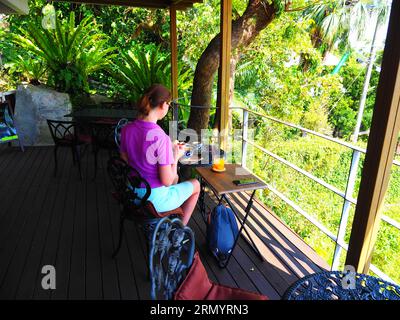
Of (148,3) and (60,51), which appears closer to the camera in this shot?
(148,3)

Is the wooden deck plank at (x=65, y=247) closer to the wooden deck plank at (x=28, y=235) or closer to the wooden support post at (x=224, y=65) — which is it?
the wooden deck plank at (x=28, y=235)

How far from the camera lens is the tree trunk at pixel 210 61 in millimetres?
4594

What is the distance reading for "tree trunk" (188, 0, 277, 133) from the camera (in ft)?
15.1

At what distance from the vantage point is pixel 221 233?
2.15 meters

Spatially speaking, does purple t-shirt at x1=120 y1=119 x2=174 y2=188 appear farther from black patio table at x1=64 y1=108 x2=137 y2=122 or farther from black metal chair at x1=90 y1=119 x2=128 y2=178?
black patio table at x1=64 y1=108 x2=137 y2=122

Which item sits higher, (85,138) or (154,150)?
(154,150)

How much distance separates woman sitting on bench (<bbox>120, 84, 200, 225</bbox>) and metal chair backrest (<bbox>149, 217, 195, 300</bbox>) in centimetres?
68

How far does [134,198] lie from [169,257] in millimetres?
848

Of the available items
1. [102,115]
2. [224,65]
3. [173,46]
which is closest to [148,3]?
[173,46]

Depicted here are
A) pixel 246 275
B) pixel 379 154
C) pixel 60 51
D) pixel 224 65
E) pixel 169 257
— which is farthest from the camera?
pixel 60 51

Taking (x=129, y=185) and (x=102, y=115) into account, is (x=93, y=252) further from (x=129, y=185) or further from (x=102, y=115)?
(x=102, y=115)

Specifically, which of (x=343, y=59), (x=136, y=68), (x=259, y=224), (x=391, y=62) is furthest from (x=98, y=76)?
(x=343, y=59)

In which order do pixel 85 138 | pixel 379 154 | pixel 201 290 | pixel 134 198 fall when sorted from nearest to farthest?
pixel 201 290 → pixel 379 154 → pixel 134 198 → pixel 85 138

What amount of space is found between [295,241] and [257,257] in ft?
1.41
